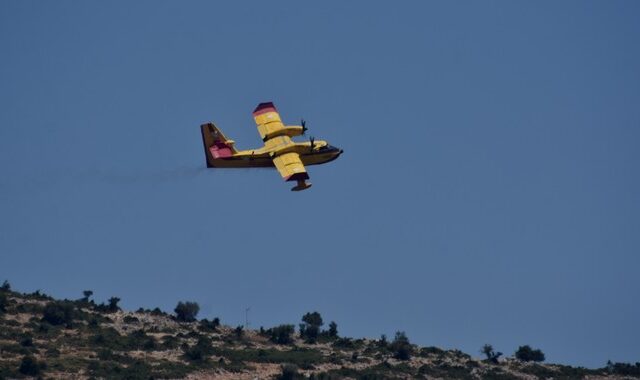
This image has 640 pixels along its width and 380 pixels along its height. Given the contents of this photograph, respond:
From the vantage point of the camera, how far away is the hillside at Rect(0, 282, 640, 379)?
153 m

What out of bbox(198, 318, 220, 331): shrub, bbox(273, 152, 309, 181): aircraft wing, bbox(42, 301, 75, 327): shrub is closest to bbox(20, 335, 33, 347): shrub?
bbox(42, 301, 75, 327): shrub

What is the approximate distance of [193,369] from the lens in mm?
153375

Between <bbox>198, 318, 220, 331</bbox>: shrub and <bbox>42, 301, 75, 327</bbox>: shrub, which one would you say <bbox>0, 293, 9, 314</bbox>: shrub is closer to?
<bbox>42, 301, 75, 327</bbox>: shrub

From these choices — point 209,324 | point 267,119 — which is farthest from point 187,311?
point 267,119

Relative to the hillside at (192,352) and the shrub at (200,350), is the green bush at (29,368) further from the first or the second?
the shrub at (200,350)

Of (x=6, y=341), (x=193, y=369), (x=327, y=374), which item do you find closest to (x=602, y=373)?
(x=327, y=374)

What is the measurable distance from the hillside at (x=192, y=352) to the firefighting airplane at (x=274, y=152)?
15716mm

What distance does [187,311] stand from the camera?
17438 cm

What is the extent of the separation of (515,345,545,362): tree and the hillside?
214 centimetres

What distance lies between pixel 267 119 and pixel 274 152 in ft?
29.8

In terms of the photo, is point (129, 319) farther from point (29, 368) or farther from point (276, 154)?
point (29, 368)

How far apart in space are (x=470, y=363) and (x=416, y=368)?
626 centimetres

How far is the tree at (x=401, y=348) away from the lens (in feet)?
543

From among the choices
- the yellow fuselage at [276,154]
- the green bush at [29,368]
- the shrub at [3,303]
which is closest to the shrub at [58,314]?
the shrub at [3,303]
